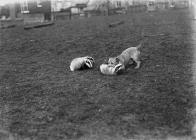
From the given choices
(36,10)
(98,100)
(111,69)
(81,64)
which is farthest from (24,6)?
(98,100)

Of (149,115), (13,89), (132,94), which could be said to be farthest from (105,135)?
(13,89)

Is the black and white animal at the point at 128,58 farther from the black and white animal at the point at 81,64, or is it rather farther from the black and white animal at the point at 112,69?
the black and white animal at the point at 81,64

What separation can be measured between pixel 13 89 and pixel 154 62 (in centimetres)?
417

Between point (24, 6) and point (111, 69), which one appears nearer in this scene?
point (111, 69)

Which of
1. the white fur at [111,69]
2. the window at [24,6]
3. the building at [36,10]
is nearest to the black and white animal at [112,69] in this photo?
the white fur at [111,69]

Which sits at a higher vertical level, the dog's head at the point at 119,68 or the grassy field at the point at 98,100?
the dog's head at the point at 119,68

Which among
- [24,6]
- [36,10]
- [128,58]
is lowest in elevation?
[128,58]

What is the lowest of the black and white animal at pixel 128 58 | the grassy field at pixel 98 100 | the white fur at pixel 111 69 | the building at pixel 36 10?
the grassy field at pixel 98 100

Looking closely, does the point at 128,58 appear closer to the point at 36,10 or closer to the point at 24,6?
the point at 36,10

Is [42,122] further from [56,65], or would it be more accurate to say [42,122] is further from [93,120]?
[56,65]

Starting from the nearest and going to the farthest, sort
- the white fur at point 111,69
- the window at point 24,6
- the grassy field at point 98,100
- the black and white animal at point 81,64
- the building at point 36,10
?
the grassy field at point 98,100 < the white fur at point 111,69 < the black and white animal at point 81,64 < the building at point 36,10 < the window at point 24,6

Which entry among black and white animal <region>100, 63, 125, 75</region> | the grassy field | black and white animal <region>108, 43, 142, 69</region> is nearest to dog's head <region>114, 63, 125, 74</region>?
black and white animal <region>100, 63, 125, 75</region>

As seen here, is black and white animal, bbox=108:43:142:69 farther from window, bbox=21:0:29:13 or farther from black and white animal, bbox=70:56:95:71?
window, bbox=21:0:29:13

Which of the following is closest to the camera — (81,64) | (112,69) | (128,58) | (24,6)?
(112,69)
